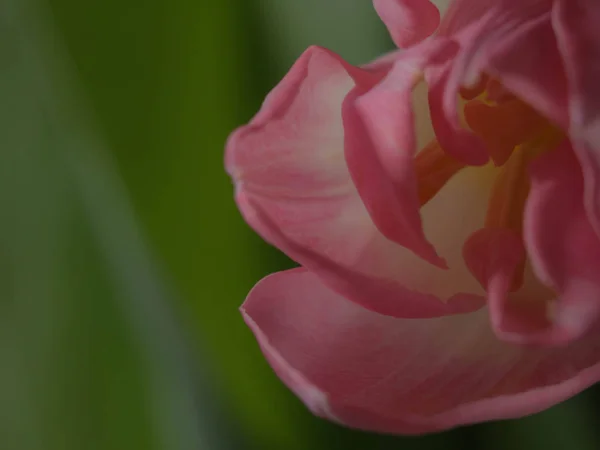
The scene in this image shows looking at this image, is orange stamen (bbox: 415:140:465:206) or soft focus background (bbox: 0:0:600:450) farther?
soft focus background (bbox: 0:0:600:450)

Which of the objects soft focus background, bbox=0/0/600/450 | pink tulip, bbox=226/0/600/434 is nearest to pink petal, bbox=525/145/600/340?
pink tulip, bbox=226/0/600/434

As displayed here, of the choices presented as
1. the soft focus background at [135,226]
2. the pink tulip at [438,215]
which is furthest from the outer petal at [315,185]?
the soft focus background at [135,226]

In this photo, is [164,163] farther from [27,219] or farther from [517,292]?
[517,292]

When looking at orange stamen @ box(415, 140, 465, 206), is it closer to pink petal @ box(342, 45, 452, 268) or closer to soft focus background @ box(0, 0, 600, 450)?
pink petal @ box(342, 45, 452, 268)

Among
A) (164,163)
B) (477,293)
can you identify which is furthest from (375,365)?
(164,163)

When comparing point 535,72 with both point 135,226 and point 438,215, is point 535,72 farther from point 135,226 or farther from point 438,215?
point 135,226

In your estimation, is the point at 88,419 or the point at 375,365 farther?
the point at 88,419
